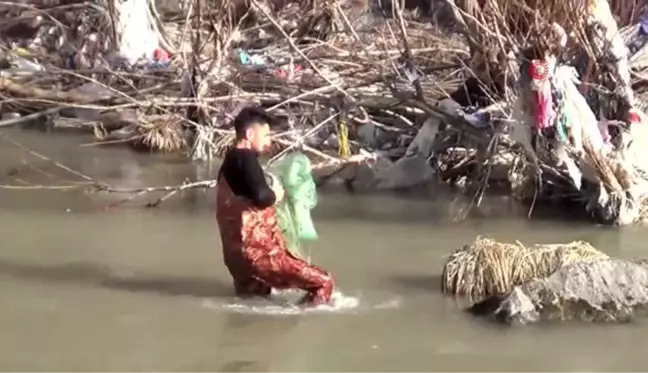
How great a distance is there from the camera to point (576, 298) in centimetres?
598

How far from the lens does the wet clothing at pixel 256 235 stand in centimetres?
598

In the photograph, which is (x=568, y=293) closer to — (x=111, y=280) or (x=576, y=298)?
(x=576, y=298)

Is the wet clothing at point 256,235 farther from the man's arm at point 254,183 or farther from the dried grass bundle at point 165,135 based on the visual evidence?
the dried grass bundle at point 165,135

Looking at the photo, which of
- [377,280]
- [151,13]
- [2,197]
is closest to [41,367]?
[377,280]

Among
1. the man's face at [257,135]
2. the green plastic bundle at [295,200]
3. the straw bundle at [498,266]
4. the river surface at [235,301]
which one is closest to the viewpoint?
the river surface at [235,301]

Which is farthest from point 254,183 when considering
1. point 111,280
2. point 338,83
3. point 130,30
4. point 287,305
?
point 130,30

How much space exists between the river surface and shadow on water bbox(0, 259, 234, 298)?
0.5 inches

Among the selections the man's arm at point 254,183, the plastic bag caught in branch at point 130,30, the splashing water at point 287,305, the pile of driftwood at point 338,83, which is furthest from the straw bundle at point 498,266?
the plastic bag caught in branch at point 130,30

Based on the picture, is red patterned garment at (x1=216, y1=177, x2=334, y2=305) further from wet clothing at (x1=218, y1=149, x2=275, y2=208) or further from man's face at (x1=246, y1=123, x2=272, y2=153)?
man's face at (x1=246, y1=123, x2=272, y2=153)

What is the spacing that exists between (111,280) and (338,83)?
333 cm

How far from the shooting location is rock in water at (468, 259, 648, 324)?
19.6ft

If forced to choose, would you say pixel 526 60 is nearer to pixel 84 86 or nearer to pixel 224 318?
pixel 224 318

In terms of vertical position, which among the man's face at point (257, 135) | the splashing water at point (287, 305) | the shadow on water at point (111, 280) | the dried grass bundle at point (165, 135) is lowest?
the shadow on water at point (111, 280)

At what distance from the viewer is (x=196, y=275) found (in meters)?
6.80
